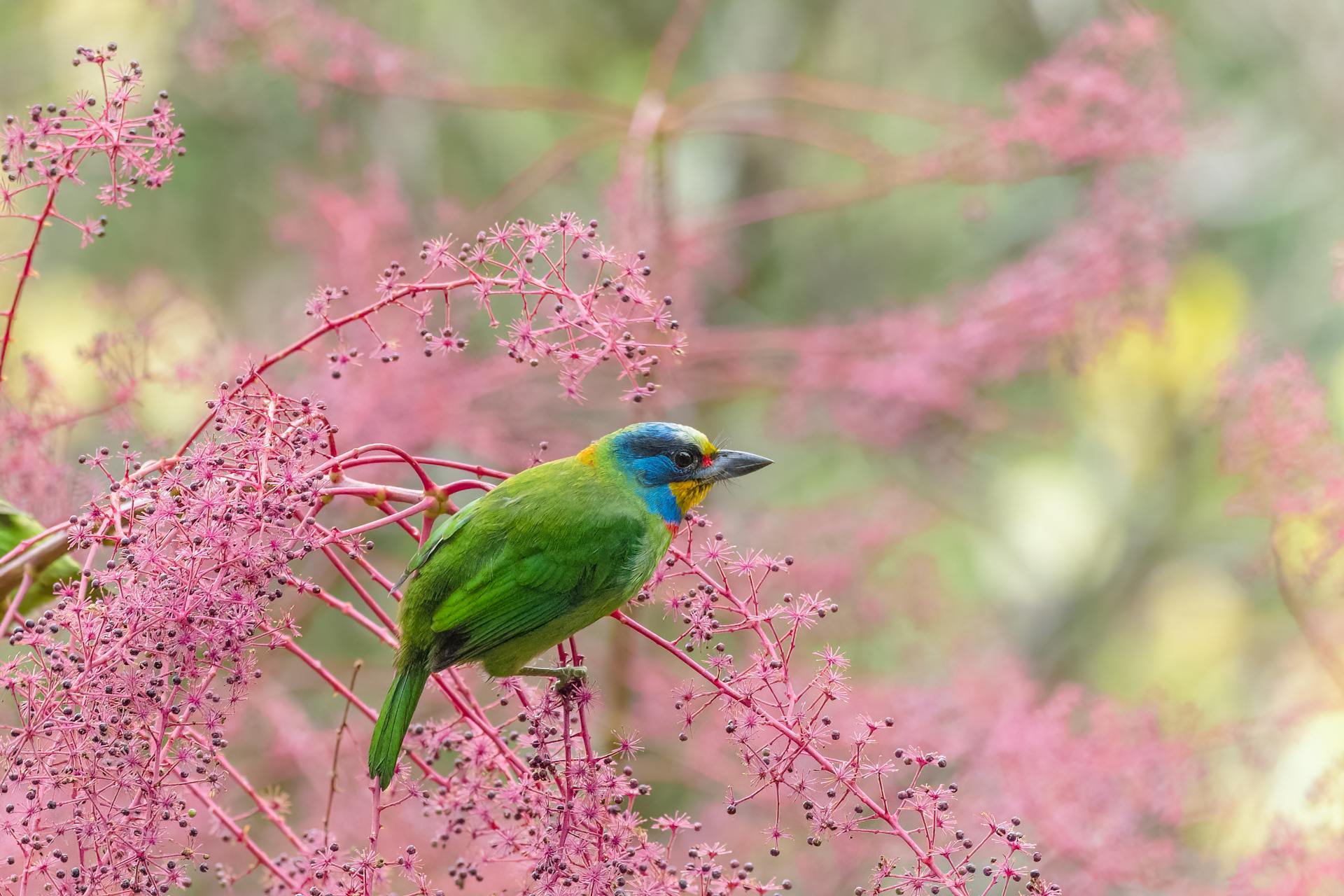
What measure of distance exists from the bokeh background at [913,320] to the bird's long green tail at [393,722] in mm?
1033

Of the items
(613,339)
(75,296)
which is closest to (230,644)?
(613,339)

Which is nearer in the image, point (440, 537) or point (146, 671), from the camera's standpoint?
point (146, 671)

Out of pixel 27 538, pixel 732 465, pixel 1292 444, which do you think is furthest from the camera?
pixel 1292 444

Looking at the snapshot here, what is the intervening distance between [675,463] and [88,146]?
1640 millimetres

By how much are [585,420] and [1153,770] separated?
10.3ft

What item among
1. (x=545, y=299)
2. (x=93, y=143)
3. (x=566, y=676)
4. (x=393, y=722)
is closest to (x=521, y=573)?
(x=566, y=676)

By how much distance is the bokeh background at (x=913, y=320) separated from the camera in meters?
4.75

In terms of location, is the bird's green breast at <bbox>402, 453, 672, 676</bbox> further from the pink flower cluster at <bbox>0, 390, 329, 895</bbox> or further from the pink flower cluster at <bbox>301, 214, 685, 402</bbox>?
the pink flower cluster at <bbox>0, 390, 329, 895</bbox>

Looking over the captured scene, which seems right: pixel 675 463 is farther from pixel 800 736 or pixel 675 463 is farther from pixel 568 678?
pixel 800 736

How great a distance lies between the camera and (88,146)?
98.5 inches

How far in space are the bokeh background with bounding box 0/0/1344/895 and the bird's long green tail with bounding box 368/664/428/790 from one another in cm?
103

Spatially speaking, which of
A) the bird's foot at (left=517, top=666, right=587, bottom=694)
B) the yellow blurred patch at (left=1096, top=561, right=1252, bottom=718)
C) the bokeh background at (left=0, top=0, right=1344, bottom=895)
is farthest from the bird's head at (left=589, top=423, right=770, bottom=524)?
the yellow blurred patch at (left=1096, top=561, right=1252, bottom=718)

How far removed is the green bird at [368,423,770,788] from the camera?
3.09m

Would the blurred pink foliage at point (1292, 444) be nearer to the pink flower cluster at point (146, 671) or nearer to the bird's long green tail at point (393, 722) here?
the bird's long green tail at point (393, 722)
